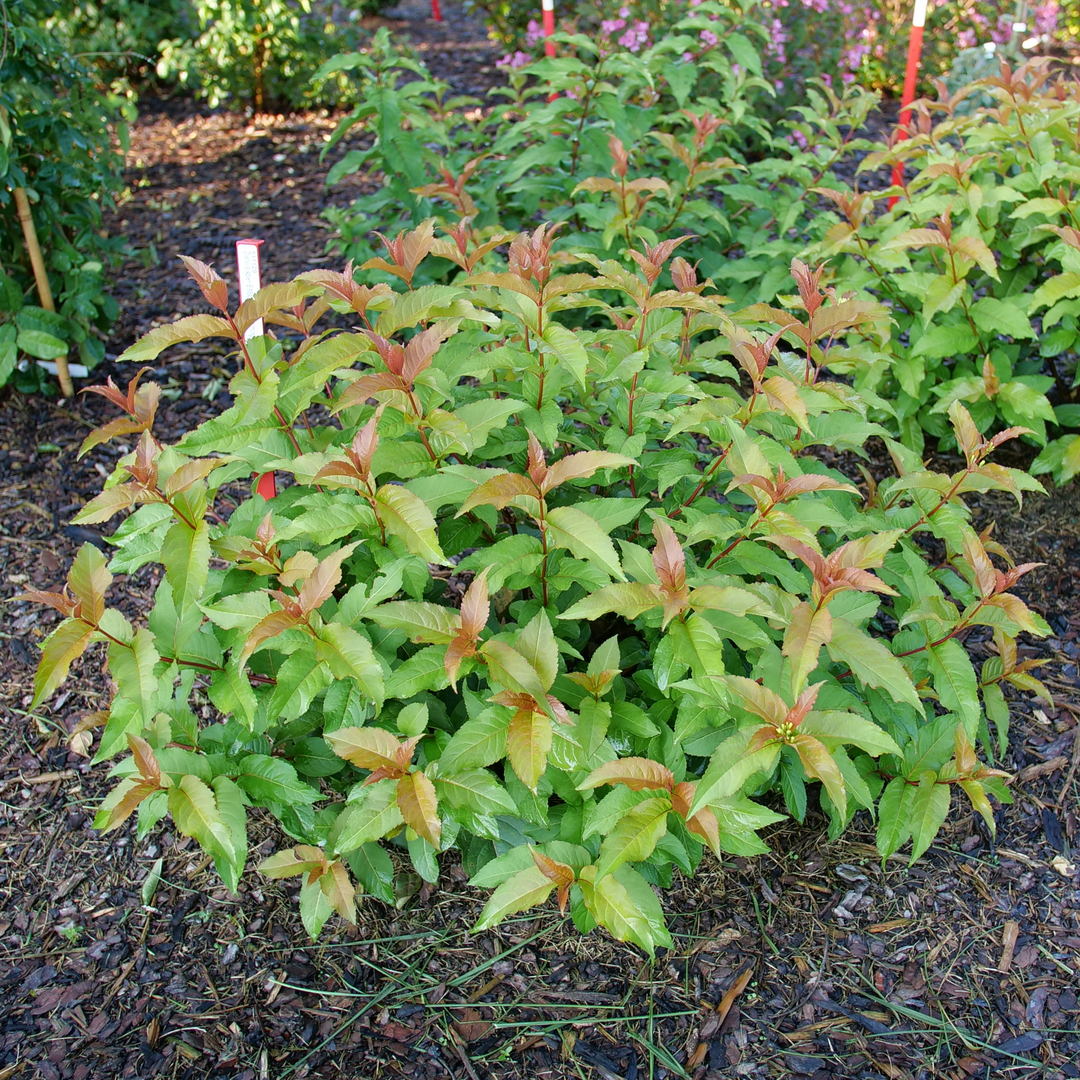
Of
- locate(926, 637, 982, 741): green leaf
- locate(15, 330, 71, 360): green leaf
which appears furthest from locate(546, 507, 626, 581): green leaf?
locate(15, 330, 71, 360): green leaf

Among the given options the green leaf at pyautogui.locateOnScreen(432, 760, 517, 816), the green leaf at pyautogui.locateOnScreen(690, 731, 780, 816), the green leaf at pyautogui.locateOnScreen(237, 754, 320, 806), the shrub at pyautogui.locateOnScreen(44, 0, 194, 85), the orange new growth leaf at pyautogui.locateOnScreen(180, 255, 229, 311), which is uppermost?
the shrub at pyautogui.locateOnScreen(44, 0, 194, 85)

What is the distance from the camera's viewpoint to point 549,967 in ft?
6.44

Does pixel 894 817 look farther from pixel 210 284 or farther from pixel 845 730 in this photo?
pixel 210 284

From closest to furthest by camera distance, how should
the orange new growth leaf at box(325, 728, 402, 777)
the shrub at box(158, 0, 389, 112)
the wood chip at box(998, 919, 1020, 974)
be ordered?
the orange new growth leaf at box(325, 728, 402, 777)
the wood chip at box(998, 919, 1020, 974)
the shrub at box(158, 0, 389, 112)

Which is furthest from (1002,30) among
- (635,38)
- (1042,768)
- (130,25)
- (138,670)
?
(138,670)

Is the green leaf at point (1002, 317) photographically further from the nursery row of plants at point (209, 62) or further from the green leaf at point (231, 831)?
the green leaf at point (231, 831)

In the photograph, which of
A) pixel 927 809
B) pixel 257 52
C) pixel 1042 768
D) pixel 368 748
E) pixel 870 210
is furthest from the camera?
pixel 257 52

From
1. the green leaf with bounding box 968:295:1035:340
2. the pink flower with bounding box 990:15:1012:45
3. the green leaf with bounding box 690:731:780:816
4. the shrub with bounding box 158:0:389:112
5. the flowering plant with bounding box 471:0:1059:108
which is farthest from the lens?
the pink flower with bounding box 990:15:1012:45

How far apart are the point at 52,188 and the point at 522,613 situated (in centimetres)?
281

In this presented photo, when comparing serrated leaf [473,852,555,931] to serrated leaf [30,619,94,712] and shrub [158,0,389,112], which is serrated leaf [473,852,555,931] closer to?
serrated leaf [30,619,94,712]

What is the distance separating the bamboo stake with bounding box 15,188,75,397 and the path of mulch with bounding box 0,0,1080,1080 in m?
1.61

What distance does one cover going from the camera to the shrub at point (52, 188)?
3.21 metres

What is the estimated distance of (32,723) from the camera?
2.55 meters

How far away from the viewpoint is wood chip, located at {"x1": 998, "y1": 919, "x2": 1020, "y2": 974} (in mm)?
1981
